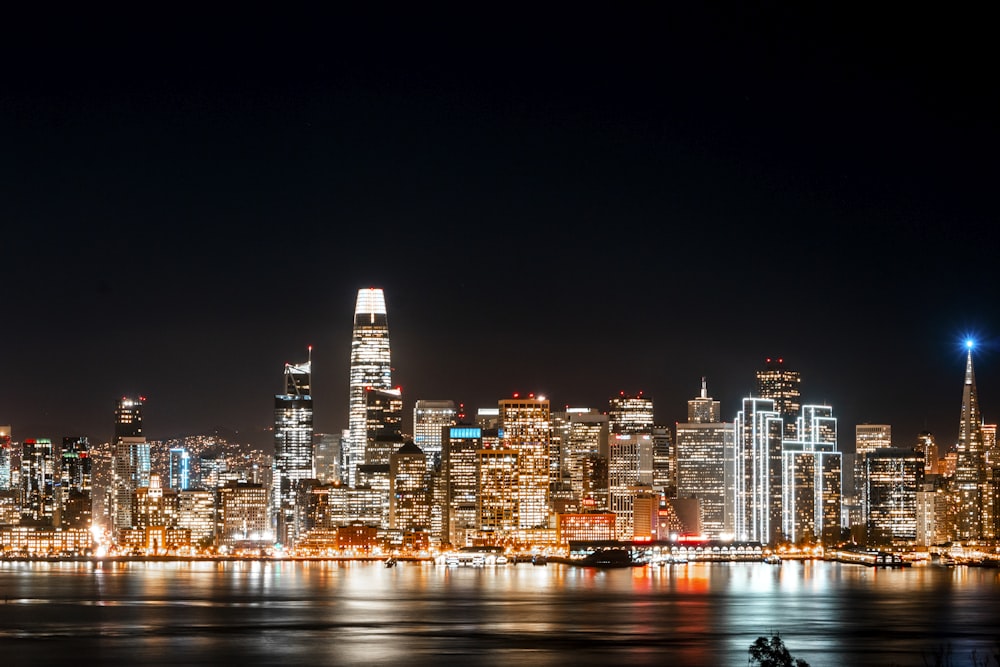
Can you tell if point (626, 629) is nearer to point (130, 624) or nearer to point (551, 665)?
point (551, 665)

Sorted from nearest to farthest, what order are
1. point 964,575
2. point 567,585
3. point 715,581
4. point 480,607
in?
point 480,607 → point 567,585 → point 715,581 → point 964,575

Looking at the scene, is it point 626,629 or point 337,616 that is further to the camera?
point 337,616

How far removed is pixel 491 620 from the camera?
93.2 metres

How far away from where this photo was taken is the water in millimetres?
73125

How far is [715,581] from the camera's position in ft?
500

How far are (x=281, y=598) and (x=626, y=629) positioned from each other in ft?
128

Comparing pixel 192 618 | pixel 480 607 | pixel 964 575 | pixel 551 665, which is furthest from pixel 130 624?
pixel 964 575

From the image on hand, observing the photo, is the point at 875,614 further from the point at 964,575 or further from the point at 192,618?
the point at 964,575

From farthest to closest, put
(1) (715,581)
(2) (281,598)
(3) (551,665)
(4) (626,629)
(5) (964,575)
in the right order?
(5) (964,575) < (1) (715,581) < (2) (281,598) < (4) (626,629) < (3) (551,665)

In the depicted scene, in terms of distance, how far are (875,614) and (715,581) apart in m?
51.7

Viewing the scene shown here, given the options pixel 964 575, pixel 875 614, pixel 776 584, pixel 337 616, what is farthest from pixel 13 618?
pixel 964 575

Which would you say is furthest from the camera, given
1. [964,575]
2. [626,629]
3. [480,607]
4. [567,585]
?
[964,575]

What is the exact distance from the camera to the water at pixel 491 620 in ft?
240

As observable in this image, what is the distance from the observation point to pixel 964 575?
178 metres
